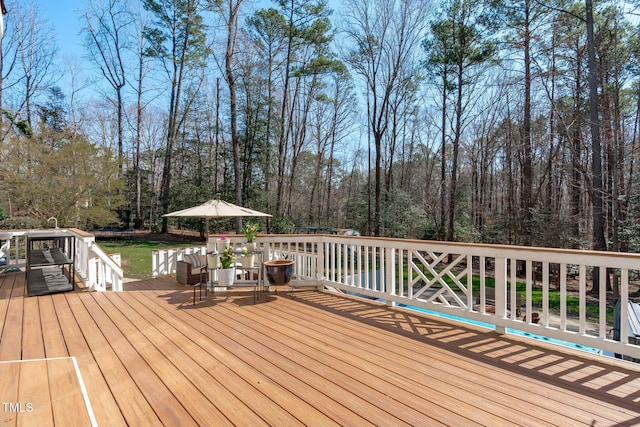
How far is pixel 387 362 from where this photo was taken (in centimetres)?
241

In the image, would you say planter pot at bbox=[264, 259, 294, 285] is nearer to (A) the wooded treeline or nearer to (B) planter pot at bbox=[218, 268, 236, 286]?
(B) planter pot at bbox=[218, 268, 236, 286]

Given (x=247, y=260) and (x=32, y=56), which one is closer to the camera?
(x=247, y=260)

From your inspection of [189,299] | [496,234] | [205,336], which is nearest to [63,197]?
[189,299]

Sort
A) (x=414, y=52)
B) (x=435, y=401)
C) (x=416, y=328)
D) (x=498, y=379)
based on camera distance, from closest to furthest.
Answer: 1. (x=435, y=401)
2. (x=498, y=379)
3. (x=416, y=328)
4. (x=414, y=52)

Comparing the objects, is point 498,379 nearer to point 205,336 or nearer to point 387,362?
point 387,362

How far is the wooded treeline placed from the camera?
33.9 ft

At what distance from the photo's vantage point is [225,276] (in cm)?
414

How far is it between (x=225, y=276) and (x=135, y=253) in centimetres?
891

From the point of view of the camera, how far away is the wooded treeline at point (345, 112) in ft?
33.9

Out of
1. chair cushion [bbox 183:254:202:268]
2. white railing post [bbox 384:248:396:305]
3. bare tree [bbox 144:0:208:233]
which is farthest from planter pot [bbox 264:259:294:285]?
bare tree [bbox 144:0:208:233]

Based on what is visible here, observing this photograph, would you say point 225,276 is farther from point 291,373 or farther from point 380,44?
point 380,44

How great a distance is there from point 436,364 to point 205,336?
198cm

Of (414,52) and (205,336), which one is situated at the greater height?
(414,52)

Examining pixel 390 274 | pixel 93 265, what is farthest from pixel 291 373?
pixel 93 265
